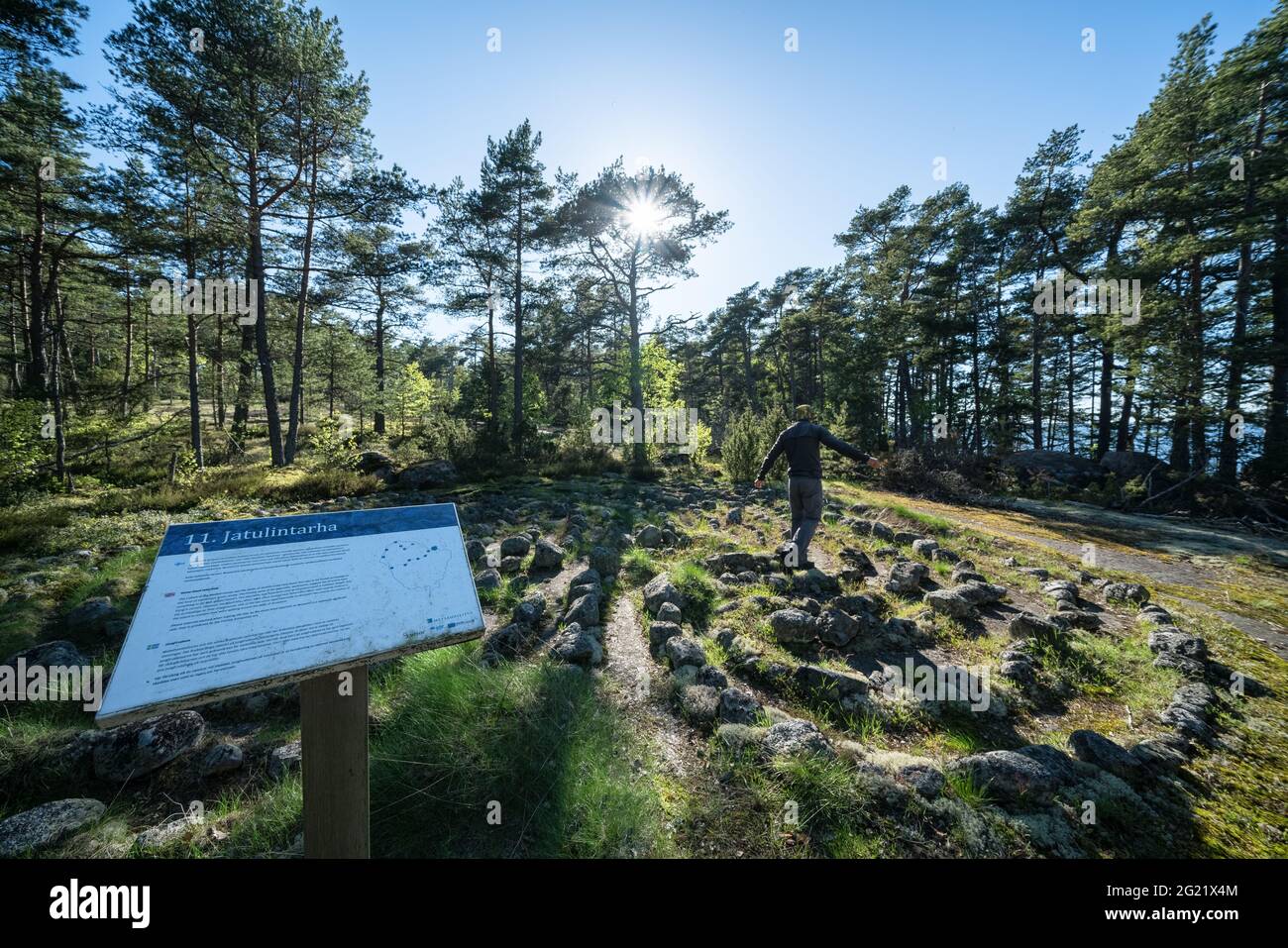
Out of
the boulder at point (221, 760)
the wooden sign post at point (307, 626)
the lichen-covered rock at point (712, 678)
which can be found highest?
the wooden sign post at point (307, 626)

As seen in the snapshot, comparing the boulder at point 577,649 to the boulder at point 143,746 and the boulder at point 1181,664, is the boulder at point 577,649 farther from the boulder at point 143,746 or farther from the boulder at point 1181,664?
the boulder at point 1181,664

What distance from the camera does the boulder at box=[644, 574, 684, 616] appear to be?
4.39m

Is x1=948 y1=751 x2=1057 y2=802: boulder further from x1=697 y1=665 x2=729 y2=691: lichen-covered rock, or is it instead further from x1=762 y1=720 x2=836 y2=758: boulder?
x1=697 y1=665 x2=729 y2=691: lichen-covered rock

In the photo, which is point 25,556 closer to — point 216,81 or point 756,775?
point 756,775

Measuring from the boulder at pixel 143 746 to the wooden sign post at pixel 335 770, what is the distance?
6.05 ft

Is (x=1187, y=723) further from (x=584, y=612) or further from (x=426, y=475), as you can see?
(x=426, y=475)

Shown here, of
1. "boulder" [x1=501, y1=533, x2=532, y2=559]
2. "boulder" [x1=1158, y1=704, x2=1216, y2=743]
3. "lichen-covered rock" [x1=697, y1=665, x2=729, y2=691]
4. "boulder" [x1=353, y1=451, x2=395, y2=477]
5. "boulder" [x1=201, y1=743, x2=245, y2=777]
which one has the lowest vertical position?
"boulder" [x1=201, y1=743, x2=245, y2=777]

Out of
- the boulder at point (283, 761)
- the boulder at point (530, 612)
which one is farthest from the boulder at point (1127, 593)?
the boulder at point (283, 761)

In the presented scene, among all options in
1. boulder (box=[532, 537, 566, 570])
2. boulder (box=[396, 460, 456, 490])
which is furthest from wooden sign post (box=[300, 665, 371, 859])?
boulder (box=[396, 460, 456, 490])

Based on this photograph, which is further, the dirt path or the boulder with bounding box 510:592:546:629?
the boulder with bounding box 510:592:546:629

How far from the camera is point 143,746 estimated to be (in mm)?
2521

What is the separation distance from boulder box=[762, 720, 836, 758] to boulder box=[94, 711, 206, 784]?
11.7 feet

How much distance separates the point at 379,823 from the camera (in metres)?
2.07

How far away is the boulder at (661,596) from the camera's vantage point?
173 inches
